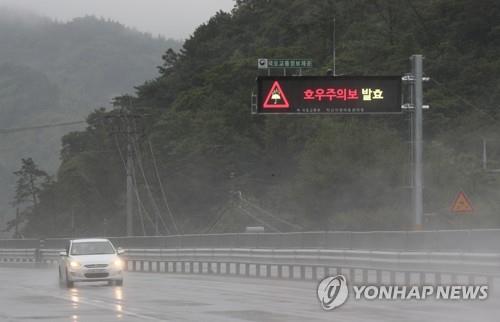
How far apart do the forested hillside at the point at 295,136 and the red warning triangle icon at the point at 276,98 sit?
20154 millimetres

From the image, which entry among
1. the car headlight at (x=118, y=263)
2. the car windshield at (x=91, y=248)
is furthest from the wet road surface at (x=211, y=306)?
the car windshield at (x=91, y=248)

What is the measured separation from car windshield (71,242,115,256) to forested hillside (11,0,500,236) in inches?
1058

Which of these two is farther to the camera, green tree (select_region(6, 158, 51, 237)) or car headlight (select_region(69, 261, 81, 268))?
green tree (select_region(6, 158, 51, 237))

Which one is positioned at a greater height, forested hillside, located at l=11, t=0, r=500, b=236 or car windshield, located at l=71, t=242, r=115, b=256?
forested hillside, located at l=11, t=0, r=500, b=236

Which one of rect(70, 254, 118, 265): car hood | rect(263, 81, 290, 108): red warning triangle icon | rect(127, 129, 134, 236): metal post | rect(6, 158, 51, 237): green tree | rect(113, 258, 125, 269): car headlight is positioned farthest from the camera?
rect(6, 158, 51, 237): green tree

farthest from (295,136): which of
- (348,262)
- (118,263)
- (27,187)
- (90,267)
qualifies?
(348,262)

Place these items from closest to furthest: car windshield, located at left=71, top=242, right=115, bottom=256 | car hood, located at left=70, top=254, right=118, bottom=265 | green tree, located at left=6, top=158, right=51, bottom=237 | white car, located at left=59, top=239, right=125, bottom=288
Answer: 1. white car, located at left=59, top=239, right=125, bottom=288
2. car hood, located at left=70, top=254, right=118, bottom=265
3. car windshield, located at left=71, top=242, right=115, bottom=256
4. green tree, located at left=6, top=158, right=51, bottom=237

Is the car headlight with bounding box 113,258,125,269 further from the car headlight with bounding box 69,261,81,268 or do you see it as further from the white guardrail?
the white guardrail

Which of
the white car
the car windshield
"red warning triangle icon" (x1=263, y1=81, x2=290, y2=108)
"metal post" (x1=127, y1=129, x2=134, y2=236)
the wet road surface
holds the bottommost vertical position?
the wet road surface

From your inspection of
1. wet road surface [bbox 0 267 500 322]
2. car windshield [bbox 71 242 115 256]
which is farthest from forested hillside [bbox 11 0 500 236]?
wet road surface [bbox 0 267 500 322]

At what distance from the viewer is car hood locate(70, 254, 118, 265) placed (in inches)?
1206

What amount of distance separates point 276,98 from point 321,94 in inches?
59.7

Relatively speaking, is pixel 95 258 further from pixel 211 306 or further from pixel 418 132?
pixel 418 132

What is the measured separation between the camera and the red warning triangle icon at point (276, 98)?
1478 inches
